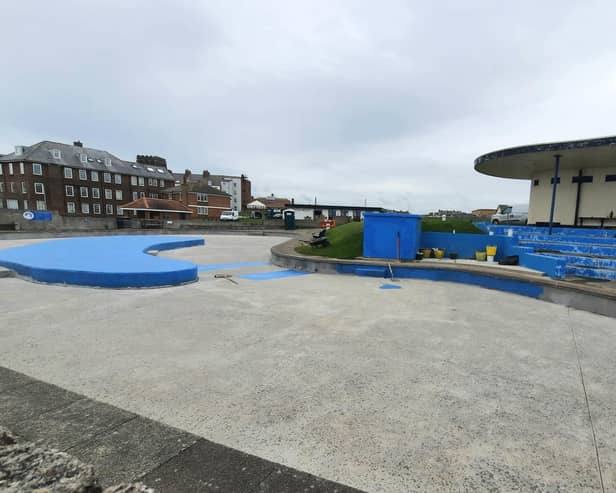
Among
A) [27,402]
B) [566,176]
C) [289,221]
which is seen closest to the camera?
[27,402]

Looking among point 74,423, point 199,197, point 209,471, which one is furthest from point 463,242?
point 199,197

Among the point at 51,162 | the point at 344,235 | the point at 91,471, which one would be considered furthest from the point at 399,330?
the point at 51,162

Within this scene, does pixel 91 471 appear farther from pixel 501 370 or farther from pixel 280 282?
pixel 280 282

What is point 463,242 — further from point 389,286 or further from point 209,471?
point 209,471

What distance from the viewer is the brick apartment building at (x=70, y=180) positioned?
45.6 meters

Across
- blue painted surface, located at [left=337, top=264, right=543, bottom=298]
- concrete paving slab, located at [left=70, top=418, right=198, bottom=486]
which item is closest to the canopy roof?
blue painted surface, located at [left=337, top=264, right=543, bottom=298]

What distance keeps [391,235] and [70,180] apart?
55.8 m

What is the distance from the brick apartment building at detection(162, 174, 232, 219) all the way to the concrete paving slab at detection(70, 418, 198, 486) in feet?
177

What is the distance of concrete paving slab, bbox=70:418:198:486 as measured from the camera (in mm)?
2213

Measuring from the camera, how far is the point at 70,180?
161 ft

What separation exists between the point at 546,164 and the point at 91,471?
19557 mm

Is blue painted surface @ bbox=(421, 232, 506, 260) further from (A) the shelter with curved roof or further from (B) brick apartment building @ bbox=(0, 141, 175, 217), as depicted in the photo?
(B) brick apartment building @ bbox=(0, 141, 175, 217)

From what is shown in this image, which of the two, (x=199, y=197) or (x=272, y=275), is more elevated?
(x=199, y=197)

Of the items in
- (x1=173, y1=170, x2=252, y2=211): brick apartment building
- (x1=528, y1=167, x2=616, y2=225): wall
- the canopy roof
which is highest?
(x1=173, y1=170, x2=252, y2=211): brick apartment building
